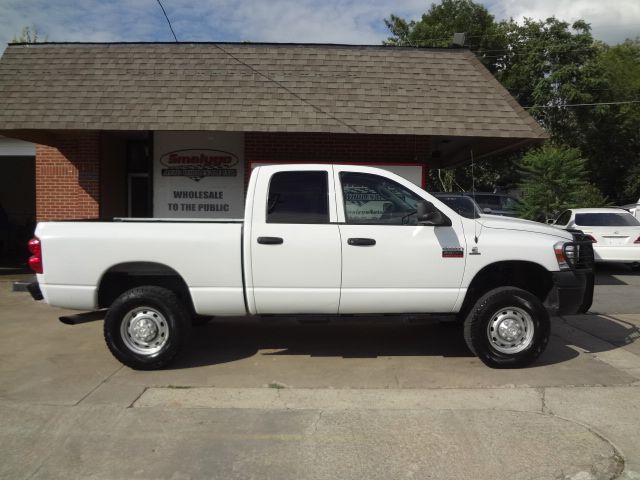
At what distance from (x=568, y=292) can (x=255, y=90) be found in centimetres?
661

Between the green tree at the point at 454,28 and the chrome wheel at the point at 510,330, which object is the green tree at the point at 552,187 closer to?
the chrome wheel at the point at 510,330

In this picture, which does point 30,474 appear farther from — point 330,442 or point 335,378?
point 335,378

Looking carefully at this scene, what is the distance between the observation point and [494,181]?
123 ft

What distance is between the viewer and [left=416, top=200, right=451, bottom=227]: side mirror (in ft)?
17.4

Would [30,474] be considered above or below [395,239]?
below

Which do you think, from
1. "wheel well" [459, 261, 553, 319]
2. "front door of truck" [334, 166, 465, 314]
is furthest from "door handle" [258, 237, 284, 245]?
"wheel well" [459, 261, 553, 319]

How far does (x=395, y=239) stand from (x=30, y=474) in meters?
3.53

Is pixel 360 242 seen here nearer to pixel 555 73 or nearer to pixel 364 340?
pixel 364 340

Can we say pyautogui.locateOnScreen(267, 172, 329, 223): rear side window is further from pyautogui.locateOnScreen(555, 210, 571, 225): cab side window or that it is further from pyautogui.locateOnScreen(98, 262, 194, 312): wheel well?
pyautogui.locateOnScreen(555, 210, 571, 225): cab side window

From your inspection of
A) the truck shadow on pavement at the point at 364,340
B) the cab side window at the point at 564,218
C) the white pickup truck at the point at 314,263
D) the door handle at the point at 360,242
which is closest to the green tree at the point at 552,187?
the cab side window at the point at 564,218

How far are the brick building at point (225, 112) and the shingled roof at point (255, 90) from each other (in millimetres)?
26

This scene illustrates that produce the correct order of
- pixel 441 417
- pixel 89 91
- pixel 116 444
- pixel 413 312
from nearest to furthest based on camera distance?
pixel 116 444 < pixel 441 417 < pixel 413 312 < pixel 89 91

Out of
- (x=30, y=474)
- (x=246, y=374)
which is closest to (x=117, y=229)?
(x=246, y=374)

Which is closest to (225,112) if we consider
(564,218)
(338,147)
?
(338,147)
